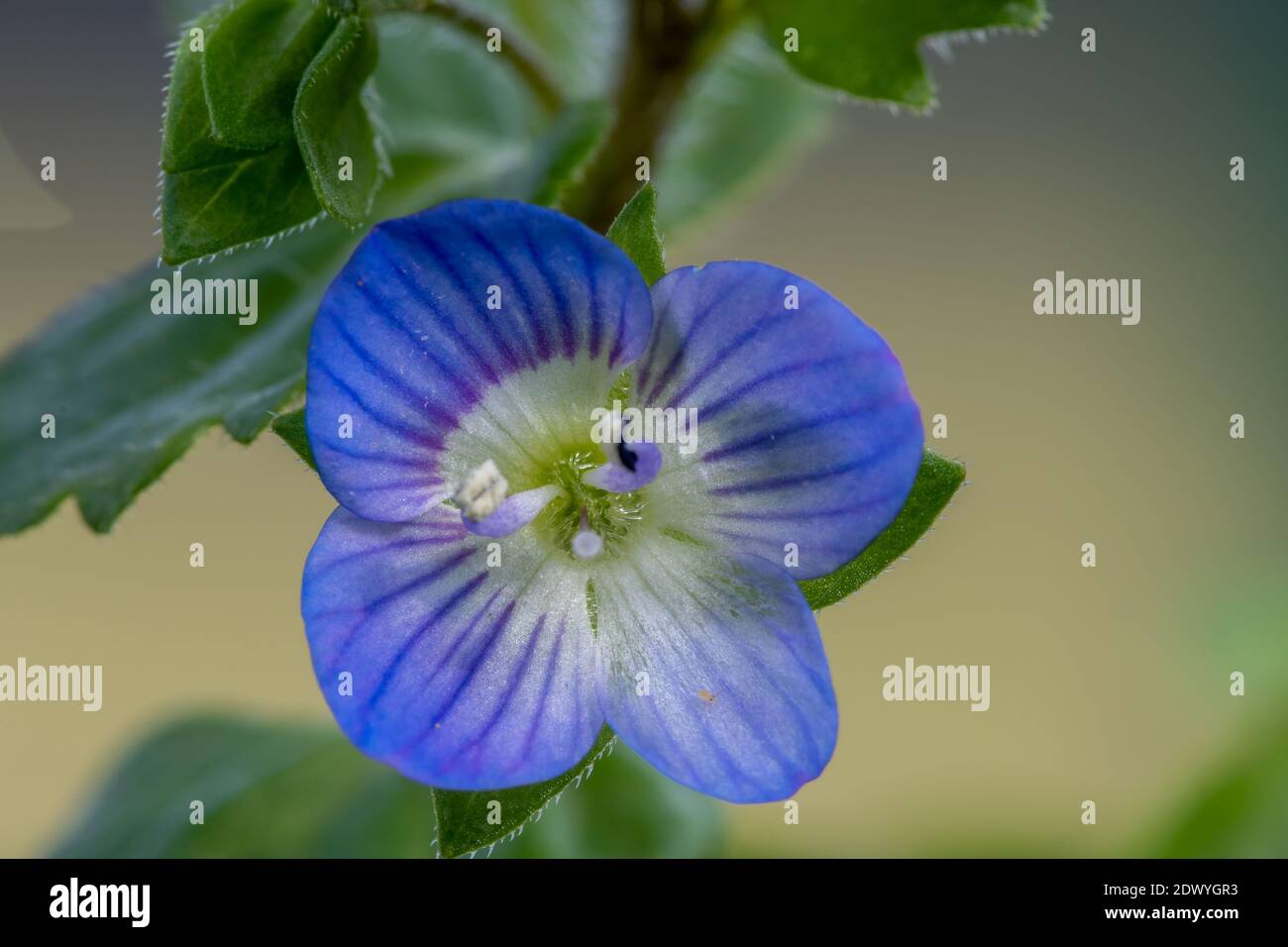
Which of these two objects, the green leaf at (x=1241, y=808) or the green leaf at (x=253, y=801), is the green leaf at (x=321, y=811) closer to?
the green leaf at (x=253, y=801)

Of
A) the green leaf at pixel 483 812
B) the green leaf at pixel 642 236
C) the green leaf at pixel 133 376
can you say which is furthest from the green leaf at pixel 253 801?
the green leaf at pixel 642 236

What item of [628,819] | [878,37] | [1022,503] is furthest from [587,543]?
[1022,503]

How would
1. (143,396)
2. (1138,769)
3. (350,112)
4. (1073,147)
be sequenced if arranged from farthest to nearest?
(1073,147)
(1138,769)
(143,396)
(350,112)

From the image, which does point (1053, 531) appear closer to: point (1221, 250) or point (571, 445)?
point (1221, 250)

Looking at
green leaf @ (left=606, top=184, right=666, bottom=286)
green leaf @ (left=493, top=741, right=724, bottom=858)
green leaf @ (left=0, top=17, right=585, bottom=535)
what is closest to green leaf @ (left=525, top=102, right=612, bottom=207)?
green leaf @ (left=0, top=17, right=585, bottom=535)

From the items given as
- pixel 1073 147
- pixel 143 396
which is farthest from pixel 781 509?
pixel 1073 147

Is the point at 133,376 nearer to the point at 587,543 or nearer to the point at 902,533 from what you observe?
the point at 587,543

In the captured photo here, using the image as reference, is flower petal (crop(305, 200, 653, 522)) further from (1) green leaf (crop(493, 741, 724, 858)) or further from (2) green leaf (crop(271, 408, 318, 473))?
(1) green leaf (crop(493, 741, 724, 858))
